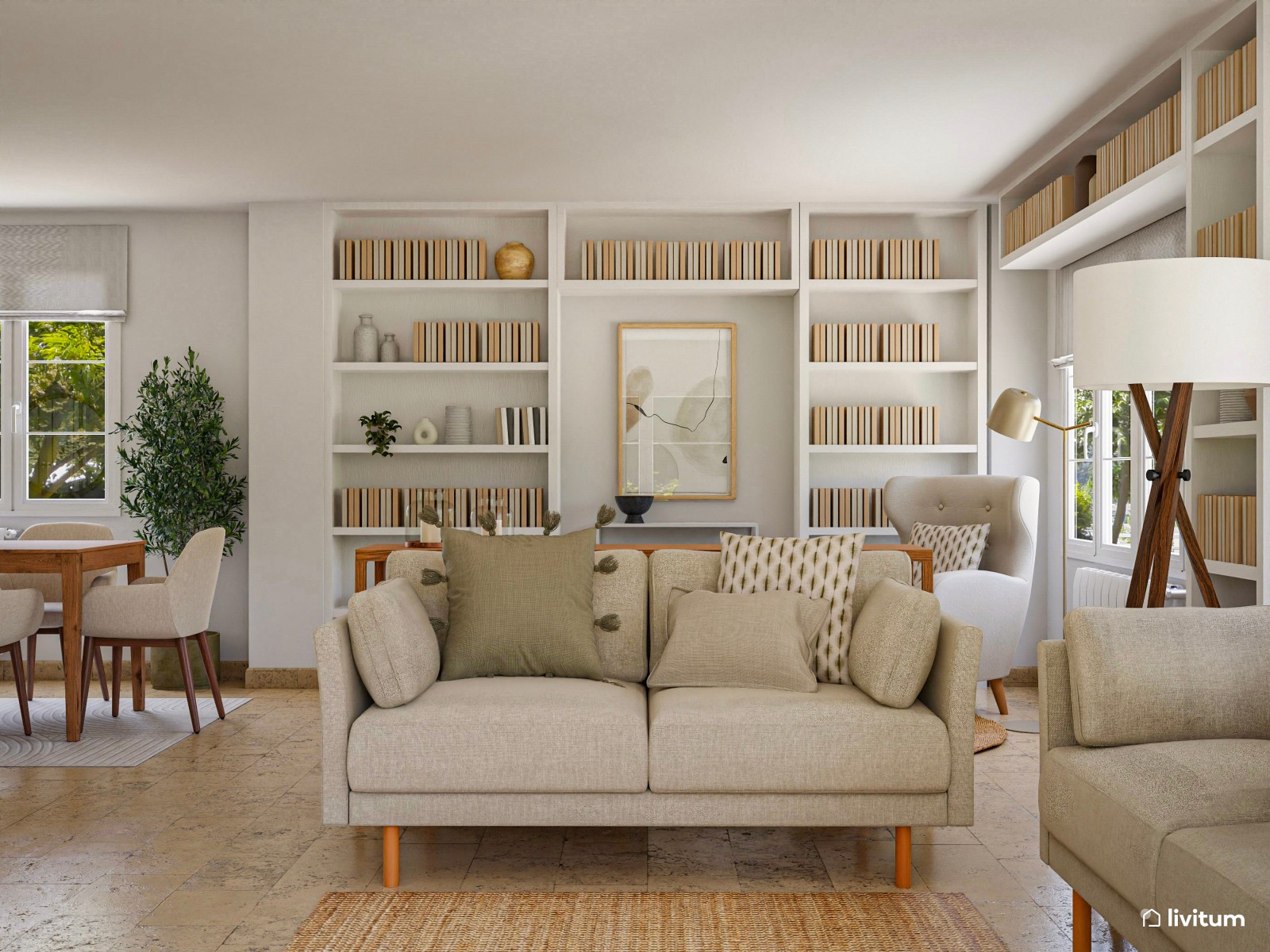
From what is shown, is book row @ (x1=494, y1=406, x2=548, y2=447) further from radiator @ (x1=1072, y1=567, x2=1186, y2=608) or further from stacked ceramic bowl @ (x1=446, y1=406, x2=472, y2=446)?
radiator @ (x1=1072, y1=567, x2=1186, y2=608)

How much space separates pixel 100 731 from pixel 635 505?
2883 millimetres

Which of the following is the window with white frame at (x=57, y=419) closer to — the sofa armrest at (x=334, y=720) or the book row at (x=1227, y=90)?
the sofa armrest at (x=334, y=720)

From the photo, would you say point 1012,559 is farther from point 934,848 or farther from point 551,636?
point 551,636

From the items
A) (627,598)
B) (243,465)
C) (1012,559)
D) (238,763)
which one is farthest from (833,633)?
(243,465)

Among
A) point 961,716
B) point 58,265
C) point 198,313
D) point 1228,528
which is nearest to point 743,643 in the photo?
point 961,716

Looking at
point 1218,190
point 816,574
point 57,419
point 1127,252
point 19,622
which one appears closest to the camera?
point 816,574

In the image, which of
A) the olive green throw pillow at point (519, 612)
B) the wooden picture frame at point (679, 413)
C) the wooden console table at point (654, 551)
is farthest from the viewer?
the wooden picture frame at point (679, 413)

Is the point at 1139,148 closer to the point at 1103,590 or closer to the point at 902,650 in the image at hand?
the point at 1103,590

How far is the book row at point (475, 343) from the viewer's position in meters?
6.01

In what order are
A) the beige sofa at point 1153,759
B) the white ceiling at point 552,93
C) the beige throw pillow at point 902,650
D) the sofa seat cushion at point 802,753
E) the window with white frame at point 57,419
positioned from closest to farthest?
the beige sofa at point 1153,759 → the sofa seat cushion at point 802,753 → the beige throw pillow at point 902,650 → the white ceiling at point 552,93 → the window with white frame at point 57,419

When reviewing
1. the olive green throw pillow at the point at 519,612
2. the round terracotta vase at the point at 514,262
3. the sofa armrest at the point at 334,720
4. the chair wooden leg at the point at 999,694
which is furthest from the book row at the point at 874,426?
the sofa armrest at the point at 334,720

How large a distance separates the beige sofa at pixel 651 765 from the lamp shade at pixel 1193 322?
0.91 metres

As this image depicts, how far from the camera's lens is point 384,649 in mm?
2875

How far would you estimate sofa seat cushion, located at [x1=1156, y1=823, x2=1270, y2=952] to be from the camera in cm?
166
